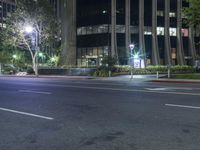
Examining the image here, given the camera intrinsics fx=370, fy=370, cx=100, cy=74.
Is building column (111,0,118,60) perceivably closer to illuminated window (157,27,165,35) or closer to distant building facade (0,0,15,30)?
illuminated window (157,27,165,35)

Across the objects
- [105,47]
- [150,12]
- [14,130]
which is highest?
[150,12]

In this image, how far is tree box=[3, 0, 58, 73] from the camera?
5175 centimetres

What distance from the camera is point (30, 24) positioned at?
51969mm

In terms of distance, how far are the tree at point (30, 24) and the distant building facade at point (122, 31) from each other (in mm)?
21355

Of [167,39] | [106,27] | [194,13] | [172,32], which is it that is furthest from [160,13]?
[194,13]

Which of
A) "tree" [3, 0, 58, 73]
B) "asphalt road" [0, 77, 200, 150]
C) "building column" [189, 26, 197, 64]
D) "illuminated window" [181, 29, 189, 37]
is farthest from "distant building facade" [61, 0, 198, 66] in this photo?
"asphalt road" [0, 77, 200, 150]

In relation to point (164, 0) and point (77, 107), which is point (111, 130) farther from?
point (164, 0)

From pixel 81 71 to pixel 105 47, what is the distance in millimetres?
26974

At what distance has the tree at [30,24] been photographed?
51750 mm

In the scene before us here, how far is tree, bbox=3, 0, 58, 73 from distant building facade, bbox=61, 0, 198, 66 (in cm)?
2136

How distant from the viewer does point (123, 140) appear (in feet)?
24.2

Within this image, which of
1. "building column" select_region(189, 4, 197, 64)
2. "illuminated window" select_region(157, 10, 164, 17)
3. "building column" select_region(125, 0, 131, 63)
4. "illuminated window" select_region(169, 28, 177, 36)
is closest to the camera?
"building column" select_region(125, 0, 131, 63)

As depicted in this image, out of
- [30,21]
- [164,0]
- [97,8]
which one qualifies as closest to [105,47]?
[97,8]

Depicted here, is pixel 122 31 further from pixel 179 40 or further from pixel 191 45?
pixel 191 45
